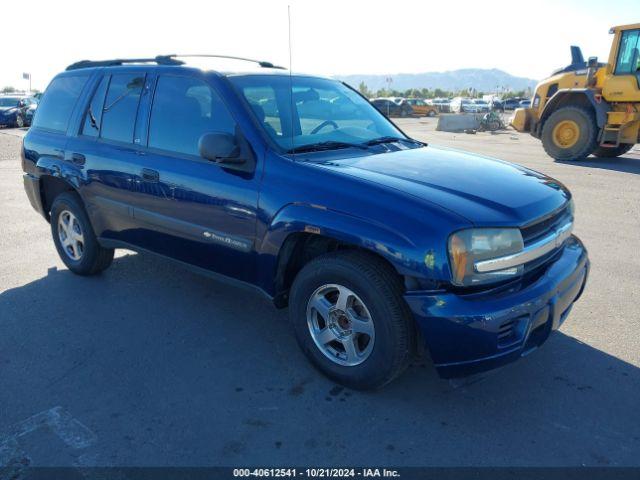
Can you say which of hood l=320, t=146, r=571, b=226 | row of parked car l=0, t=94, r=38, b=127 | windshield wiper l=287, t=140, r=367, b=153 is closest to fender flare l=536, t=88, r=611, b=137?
hood l=320, t=146, r=571, b=226

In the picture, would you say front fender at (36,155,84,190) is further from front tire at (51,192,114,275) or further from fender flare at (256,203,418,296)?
fender flare at (256,203,418,296)

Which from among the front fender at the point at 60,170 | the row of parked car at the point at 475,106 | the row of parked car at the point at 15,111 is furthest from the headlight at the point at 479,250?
the row of parked car at the point at 475,106

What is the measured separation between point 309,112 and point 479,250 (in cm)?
181

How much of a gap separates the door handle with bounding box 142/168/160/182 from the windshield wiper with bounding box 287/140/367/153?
1.09 m

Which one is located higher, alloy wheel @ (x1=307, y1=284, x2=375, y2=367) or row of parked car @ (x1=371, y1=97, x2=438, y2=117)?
alloy wheel @ (x1=307, y1=284, x2=375, y2=367)

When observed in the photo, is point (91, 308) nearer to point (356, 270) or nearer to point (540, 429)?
point (356, 270)

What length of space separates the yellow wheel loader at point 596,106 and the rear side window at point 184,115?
36.0 ft

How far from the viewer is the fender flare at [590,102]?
11758 mm

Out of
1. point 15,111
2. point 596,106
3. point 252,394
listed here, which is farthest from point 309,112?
point 15,111

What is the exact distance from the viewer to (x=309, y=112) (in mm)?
3832

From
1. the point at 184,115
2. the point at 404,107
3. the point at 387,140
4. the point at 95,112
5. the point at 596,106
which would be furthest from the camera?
the point at 404,107

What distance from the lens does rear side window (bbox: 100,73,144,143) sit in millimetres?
4043

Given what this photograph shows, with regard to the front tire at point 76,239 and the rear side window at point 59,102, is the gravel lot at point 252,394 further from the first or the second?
the rear side window at point 59,102

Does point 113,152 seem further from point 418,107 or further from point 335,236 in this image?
point 418,107
